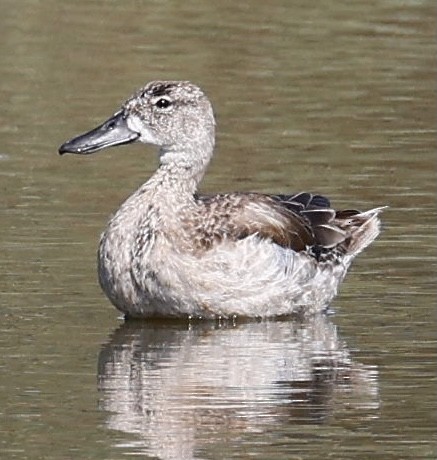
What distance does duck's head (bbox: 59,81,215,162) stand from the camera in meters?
12.3

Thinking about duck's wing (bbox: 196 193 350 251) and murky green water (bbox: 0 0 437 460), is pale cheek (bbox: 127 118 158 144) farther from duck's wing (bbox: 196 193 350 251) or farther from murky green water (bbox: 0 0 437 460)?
murky green water (bbox: 0 0 437 460)

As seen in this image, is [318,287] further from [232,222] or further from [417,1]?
[417,1]

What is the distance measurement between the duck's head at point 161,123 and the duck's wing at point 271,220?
0.36m

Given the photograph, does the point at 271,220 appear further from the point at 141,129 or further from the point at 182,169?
the point at 141,129

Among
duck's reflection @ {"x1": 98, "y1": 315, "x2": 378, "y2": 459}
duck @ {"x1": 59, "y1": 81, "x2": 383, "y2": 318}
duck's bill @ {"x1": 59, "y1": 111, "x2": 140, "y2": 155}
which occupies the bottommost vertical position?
duck's reflection @ {"x1": 98, "y1": 315, "x2": 378, "y2": 459}

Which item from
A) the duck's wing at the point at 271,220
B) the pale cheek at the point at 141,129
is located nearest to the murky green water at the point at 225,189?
the duck's wing at the point at 271,220

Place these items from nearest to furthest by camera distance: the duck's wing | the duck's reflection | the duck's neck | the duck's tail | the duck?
1. the duck's reflection
2. the duck
3. the duck's wing
4. the duck's neck
5. the duck's tail

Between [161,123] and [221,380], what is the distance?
7.78 feet

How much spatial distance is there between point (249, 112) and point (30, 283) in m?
5.86

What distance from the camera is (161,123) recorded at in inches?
485

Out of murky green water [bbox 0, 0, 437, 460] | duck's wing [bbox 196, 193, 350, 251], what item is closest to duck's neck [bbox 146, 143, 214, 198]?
duck's wing [bbox 196, 193, 350, 251]

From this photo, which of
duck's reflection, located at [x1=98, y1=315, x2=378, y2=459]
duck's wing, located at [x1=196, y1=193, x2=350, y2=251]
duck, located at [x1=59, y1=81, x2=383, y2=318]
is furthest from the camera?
duck's wing, located at [x1=196, y1=193, x2=350, y2=251]

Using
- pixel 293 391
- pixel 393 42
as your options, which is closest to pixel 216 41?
pixel 393 42

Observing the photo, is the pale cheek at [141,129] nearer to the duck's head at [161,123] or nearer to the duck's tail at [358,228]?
the duck's head at [161,123]
